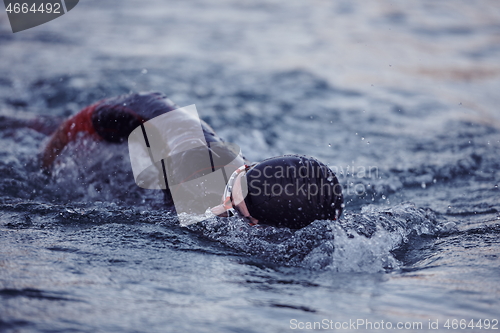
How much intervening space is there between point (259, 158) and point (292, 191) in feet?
11.1

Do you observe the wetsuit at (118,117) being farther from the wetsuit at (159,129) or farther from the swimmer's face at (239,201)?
the swimmer's face at (239,201)

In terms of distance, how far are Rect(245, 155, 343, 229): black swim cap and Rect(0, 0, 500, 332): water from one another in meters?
0.14

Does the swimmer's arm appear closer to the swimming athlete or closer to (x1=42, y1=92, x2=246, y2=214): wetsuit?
(x1=42, y1=92, x2=246, y2=214): wetsuit

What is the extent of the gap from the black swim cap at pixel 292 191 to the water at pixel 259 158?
0.14m

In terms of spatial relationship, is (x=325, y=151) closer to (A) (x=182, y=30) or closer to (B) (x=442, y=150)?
(B) (x=442, y=150)

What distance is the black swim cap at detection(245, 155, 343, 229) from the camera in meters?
3.15

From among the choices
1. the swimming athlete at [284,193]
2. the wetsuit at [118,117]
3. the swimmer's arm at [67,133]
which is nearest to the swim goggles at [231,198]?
the swimming athlete at [284,193]

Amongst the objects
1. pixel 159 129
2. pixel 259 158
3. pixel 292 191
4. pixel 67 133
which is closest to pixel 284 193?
pixel 292 191

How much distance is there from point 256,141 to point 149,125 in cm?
288

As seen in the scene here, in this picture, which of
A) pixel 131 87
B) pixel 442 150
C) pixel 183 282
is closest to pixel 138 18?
pixel 131 87

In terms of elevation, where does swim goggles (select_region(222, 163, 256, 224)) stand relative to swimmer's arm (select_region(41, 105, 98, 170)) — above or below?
below

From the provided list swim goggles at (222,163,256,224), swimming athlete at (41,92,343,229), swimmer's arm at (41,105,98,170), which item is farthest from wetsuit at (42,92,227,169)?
swimming athlete at (41,92,343,229)

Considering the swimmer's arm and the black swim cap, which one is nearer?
the black swim cap

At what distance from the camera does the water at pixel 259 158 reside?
268cm
